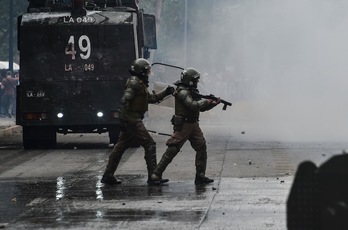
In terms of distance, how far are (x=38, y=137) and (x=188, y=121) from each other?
29.4ft

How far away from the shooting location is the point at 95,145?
2572cm

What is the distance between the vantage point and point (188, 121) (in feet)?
52.2

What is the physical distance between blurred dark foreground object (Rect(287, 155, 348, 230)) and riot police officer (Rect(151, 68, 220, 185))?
9071 mm

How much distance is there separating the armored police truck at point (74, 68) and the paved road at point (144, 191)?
78cm

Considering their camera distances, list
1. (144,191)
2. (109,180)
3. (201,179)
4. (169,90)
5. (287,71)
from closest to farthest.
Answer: (144,191)
(169,90)
(201,179)
(109,180)
(287,71)

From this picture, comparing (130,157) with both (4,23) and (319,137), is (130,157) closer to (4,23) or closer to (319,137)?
(319,137)

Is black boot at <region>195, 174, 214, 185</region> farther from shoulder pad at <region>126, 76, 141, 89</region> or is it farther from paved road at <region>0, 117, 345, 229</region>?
shoulder pad at <region>126, 76, 141, 89</region>

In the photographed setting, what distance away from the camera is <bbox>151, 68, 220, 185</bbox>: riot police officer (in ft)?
51.4

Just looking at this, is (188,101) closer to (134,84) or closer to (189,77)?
(189,77)

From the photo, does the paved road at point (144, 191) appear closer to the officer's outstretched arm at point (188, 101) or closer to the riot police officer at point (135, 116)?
the riot police officer at point (135, 116)

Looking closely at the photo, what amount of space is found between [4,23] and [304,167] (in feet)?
194

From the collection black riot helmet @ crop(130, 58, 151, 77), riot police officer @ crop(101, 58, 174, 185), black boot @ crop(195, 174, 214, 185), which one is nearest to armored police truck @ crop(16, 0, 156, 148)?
riot police officer @ crop(101, 58, 174, 185)

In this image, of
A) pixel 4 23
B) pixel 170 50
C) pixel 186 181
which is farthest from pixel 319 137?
pixel 170 50

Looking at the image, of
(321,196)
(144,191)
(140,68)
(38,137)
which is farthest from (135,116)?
(321,196)
